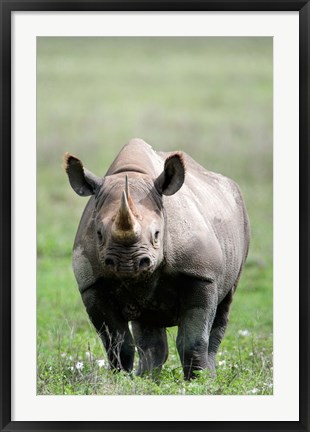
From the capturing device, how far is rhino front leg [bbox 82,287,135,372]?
9578 mm

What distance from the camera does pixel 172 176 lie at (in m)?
9.31

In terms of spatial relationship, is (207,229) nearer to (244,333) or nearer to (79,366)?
(79,366)

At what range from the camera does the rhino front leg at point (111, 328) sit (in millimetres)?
9578

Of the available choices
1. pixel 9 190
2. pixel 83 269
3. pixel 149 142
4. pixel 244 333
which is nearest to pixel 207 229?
pixel 83 269

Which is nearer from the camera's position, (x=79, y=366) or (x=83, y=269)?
(x=83, y=269)

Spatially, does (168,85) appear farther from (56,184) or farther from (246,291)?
(246,291)

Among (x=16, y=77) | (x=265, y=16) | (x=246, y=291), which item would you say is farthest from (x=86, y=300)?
(x=246, y=291)

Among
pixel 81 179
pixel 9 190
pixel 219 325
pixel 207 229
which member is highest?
pixel 81 179

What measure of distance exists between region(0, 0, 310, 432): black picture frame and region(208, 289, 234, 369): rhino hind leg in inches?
106

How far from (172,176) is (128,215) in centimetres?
86

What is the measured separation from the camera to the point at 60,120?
940 inches

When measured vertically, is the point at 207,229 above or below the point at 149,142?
below

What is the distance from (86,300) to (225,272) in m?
1.33

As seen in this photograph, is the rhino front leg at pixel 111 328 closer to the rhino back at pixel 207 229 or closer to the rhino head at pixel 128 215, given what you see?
the rhino head at pixel 128 215
